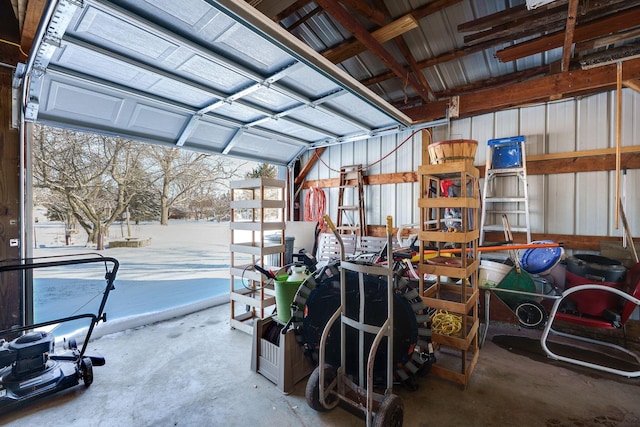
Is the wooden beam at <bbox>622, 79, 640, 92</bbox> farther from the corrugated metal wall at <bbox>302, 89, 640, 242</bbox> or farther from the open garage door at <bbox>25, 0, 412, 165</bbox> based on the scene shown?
the open garage door at <bbox>25, 0, 412, 165</bbox>

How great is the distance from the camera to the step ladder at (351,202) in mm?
4750

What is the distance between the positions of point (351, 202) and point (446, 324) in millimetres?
2955

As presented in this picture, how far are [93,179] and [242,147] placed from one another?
2243 mm

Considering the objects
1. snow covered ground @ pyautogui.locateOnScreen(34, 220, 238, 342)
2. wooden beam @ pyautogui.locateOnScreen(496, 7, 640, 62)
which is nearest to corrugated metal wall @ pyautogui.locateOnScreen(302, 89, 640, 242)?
wooden beam @ pyautogui.locateOnScreen(496, 7, 640, 62)

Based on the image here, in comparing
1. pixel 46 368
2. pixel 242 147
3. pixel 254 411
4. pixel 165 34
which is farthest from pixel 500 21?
pixel 46 368

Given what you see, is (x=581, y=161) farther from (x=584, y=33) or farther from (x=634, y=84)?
(x=584, y=33)

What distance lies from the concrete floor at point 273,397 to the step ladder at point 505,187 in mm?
1623

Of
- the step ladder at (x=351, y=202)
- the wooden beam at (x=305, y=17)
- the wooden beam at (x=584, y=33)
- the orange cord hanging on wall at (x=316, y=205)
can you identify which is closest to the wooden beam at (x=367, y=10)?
the wooden beam at (x=305, y=17)

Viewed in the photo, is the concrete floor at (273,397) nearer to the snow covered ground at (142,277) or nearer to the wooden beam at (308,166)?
the snow covered ground at (142,277)

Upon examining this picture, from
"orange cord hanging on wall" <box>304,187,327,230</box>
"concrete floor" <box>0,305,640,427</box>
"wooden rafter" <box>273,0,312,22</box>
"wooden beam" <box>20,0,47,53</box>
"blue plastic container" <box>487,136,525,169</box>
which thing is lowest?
"concrete floor" <box>0,305,640,427</box>

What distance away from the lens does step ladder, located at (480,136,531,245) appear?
333cm

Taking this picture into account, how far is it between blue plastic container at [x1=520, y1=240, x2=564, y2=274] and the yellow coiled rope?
1.34m

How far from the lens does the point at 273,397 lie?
202 centimetres

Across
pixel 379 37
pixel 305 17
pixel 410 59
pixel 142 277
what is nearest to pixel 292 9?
pixel 305 17
